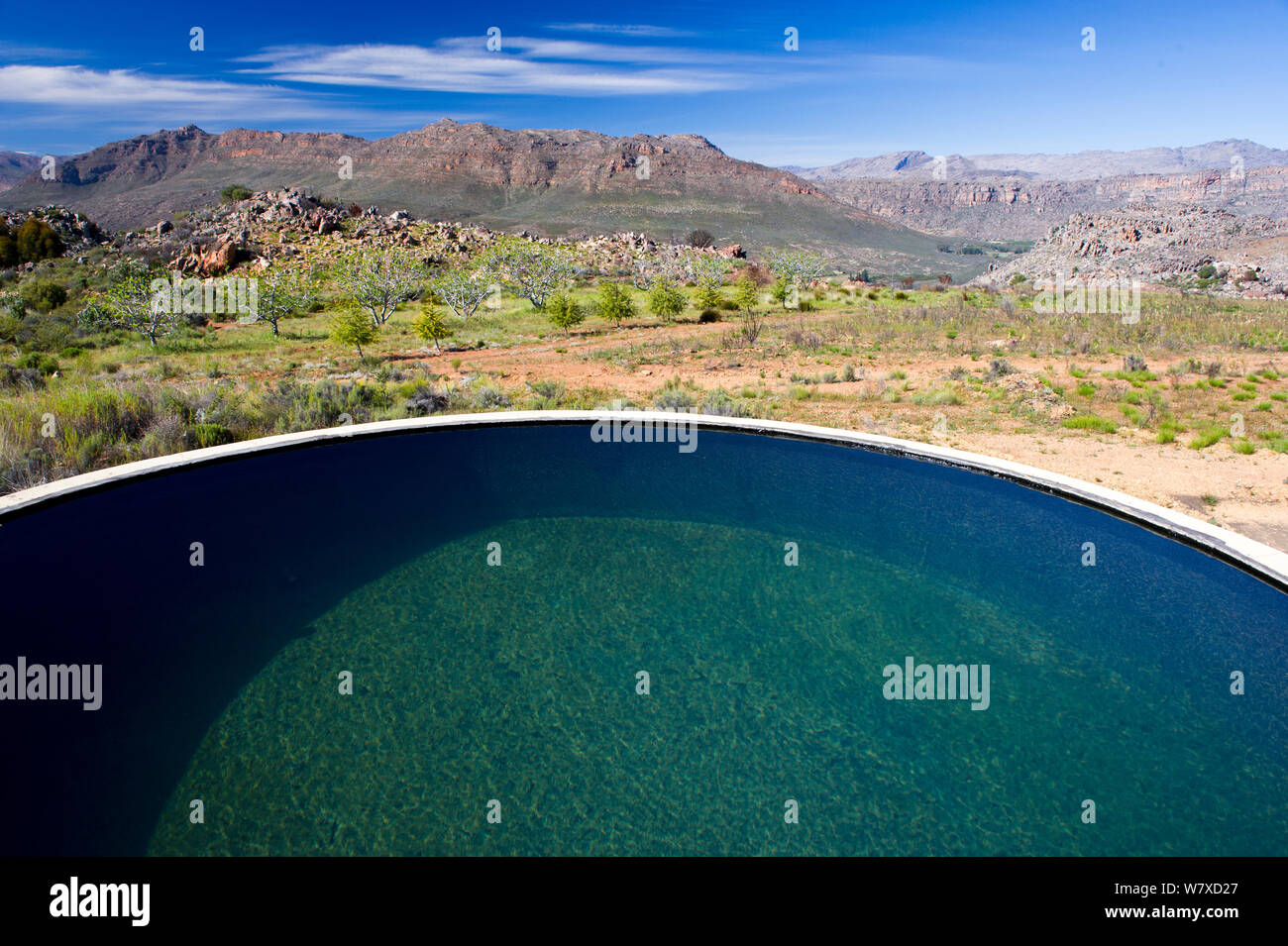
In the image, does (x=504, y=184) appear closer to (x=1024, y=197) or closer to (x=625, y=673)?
(x=625, y=673)

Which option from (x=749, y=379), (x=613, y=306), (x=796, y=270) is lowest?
(x=749, y=379)

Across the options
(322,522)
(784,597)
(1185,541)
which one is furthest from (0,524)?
(1185,541)

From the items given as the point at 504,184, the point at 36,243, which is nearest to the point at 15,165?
the point at 504,184

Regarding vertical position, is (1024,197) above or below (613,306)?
above

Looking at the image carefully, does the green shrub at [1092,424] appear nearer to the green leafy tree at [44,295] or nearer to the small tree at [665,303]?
the small tree at [665,303]

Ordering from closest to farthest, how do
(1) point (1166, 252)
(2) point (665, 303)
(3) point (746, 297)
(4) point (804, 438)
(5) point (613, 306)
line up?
(4) point (804, 438) → (5) point (613, 306) → (2) point (665, 303) → (3) point (746, 297) → (1) point (1166, 252)

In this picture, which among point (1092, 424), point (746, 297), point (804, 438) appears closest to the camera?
point (804, 438)
